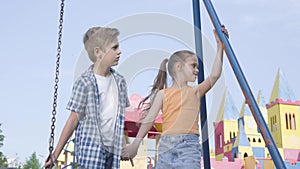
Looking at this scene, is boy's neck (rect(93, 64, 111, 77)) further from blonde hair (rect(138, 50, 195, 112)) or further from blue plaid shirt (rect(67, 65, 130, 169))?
blonde hair (rect(138, 50, 195, 112))

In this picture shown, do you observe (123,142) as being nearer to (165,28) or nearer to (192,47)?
(165,28)

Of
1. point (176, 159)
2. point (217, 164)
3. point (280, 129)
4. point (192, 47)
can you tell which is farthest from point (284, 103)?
point (176, 159)

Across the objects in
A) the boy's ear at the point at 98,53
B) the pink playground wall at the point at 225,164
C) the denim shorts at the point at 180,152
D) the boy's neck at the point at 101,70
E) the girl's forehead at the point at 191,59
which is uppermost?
the girl's forehead at the point at 191,59

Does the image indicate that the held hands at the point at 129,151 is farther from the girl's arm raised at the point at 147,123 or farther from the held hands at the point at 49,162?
the held hands at the point at 49,162

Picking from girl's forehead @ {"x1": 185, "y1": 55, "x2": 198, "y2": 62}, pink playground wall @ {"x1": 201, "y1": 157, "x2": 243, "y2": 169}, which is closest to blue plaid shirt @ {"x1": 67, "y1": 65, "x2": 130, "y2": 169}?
girl's forehead @ {"x1": 185, "y1": 55, "x2": 198, "y2": 62}

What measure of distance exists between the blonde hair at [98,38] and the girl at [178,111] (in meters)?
0.43

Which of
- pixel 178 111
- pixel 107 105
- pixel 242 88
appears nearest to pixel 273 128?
pixel 242 88

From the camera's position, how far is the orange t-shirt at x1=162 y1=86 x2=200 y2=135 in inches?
77.1

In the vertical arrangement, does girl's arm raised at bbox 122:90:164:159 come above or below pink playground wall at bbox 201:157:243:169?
above

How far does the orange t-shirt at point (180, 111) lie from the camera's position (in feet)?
6.43

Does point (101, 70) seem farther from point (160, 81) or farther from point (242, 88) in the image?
point (242, 88)

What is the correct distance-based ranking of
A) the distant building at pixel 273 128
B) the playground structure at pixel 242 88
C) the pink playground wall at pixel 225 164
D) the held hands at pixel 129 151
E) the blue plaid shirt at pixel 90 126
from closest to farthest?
the blue plaid shirt at pixel 90 126 → the held hands at pixel 129 151 → the playground structure at pixel 242 88 → the pink playground wall at pixel 225 164 → the distant building at pixel 273 128

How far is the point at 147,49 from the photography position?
82.4 inches

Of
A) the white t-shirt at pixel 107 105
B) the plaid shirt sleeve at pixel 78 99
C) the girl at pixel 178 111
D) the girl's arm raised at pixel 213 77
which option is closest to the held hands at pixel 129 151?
the girl at pixel 178 111
